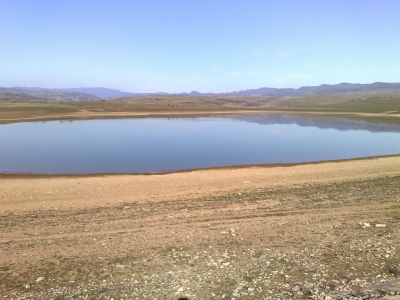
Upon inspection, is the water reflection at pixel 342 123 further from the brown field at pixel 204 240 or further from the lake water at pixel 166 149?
the brown field at pixel 204 240

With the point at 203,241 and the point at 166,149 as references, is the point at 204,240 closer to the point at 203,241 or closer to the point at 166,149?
the point at 203,241

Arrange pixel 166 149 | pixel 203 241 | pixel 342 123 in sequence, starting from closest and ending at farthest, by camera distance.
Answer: pixel 203 241 → pixel 166 149 → pixel 342 123

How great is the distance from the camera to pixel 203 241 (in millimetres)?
9047

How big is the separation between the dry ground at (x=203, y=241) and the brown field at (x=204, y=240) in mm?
36

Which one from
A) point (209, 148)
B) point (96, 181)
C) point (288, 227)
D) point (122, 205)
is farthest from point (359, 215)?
point (209, 148)

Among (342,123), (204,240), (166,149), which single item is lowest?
Result: (166,149)

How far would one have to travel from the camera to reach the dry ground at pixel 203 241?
21.9ft

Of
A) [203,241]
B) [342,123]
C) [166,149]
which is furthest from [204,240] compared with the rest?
[342,123]

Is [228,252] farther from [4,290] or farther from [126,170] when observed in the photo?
[126,170]

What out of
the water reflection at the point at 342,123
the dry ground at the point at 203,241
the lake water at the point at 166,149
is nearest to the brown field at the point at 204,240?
the dry ground at the point at 203,241

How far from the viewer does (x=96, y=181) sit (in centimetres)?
1864

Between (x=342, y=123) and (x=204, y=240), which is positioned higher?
(x=342, y=123)

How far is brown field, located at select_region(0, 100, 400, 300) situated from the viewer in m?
6.64

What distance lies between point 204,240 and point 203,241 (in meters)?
0.08
